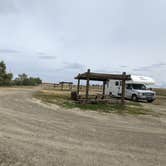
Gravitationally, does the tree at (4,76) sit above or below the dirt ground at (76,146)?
above

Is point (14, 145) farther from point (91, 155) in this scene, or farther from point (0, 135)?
point (91, 155)

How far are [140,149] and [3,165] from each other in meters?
3.62

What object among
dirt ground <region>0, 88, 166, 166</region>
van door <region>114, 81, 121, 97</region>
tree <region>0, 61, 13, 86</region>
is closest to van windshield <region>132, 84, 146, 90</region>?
van door <region>114, 81, 121, 97</region>

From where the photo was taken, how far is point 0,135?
24.5ft

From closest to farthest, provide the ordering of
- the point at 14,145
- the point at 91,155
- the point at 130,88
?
the point at 91,155, the point at 14,145, the point at 130,88

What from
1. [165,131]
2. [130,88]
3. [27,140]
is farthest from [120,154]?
[130,88]

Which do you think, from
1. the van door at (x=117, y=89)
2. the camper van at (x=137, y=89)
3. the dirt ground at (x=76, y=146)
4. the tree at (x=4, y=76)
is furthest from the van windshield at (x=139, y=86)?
the tree at (x=4, y=76)

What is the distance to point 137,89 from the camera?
26797 mm

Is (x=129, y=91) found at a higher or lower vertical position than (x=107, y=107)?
higher

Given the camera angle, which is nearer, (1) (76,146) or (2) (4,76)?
(1) (76,146)

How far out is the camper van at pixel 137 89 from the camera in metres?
26.1

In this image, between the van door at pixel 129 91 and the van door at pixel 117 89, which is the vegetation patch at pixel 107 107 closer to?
the van door at pixel 129 91

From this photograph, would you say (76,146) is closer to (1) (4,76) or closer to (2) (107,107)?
(2) (107,107)

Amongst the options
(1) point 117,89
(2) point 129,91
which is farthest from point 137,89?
(1) point 117,89
